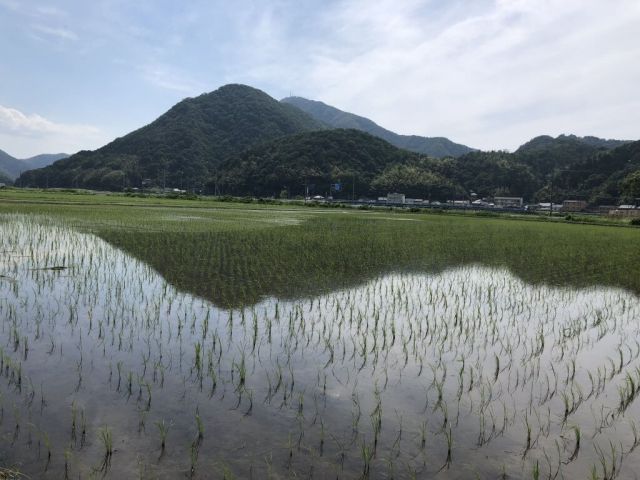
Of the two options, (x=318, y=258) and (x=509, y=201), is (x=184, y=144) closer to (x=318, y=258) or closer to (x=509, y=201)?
(x=509, y=201)

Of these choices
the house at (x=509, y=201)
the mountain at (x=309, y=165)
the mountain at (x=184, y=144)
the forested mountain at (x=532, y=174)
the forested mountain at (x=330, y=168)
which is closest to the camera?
the forested mountain at (x=532, y=174)

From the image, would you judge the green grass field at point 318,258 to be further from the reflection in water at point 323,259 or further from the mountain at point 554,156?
the mountain at point 554,156

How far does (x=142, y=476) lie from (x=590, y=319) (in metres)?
7.94

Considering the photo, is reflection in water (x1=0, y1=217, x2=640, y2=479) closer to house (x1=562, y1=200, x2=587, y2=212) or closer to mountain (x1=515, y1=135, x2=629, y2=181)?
house (x1=562, y1=200, x2=587, y2=212)

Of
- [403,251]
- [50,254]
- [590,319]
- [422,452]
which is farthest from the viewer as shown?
[403,251]

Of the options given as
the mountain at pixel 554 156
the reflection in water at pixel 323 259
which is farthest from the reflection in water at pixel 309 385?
the mountain at pixel 554 156

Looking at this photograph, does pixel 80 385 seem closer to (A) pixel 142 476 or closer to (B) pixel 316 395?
(A) pixel 142 476

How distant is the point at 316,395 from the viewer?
450 centimetres

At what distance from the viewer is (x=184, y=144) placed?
129750 mm

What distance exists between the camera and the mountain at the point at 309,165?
103 m

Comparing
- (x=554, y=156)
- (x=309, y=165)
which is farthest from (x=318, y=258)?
(x=554, y=156)

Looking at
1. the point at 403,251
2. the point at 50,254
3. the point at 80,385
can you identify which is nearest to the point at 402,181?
the point at 403,251

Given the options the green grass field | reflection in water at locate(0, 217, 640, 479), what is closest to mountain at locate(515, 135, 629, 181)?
the green grass field

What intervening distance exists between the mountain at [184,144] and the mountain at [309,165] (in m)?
15.4
